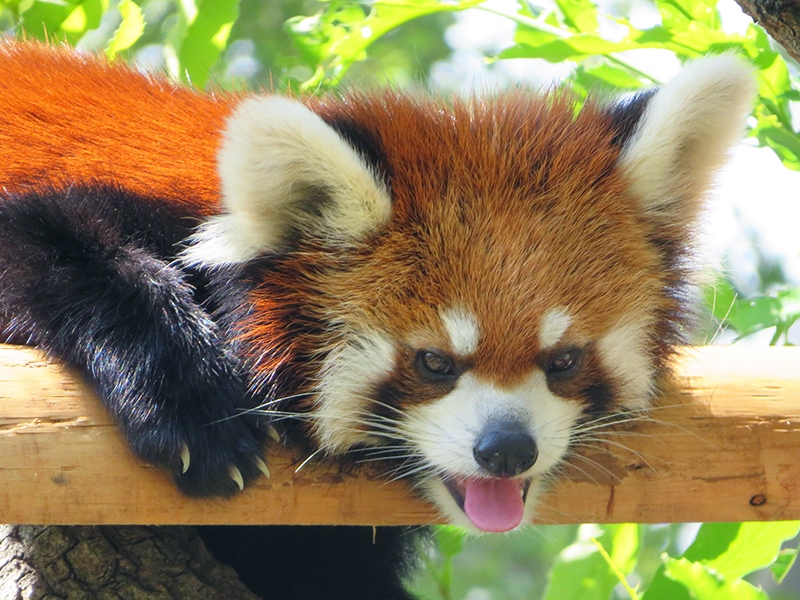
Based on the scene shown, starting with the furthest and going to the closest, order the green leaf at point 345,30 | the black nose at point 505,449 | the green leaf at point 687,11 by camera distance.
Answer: the green leaf at point 345,30 < the green leaf at point 687,11 < the black nose at point 505,449

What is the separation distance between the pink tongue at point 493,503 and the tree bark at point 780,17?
149 cm

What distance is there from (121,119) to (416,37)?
6.13 m

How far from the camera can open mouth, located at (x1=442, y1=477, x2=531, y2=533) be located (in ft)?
8.70

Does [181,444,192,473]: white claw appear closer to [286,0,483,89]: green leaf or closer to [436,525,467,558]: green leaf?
[436,525,467,558]: green leaf

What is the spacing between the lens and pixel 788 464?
2.64 metres

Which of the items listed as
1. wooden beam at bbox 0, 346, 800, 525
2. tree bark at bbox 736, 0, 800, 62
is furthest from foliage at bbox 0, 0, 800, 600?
wooden beam at bbox 0, 346, 800, 525

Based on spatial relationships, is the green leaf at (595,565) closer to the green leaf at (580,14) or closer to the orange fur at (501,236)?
the orange fur at (501,236)

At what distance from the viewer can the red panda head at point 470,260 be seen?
8.26 feet

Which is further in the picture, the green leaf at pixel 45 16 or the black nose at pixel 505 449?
the green leaf at pixel 45 16

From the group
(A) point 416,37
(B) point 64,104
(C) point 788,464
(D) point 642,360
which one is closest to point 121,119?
(B) point 64,104

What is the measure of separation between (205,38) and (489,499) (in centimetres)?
236

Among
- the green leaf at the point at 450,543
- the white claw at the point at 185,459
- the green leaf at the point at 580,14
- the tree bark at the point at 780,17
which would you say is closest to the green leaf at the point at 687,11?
the green leaf at the point at 580,14

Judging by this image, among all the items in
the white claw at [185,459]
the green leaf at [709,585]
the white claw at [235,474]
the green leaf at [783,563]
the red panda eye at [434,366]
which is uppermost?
the red panda eye at [434,366]

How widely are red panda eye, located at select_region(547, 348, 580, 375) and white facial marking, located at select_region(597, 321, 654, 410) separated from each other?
9cm
